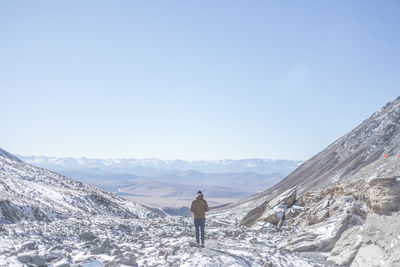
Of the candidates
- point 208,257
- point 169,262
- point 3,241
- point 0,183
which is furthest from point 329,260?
point 0,183

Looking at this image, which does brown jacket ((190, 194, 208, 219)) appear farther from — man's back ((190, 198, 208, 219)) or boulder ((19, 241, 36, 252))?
boulder ((19, 241, 36, 252))

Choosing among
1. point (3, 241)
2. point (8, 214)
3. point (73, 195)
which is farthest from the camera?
point (73, 195)

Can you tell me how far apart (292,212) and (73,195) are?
33962mm

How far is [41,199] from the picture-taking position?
3962cm

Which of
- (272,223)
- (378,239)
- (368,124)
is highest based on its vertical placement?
(368,124)

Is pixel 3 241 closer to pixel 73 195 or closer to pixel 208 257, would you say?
pixel 208 257

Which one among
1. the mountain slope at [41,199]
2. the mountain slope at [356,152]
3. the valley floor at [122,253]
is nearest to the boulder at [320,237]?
the valley floor at [122,253]

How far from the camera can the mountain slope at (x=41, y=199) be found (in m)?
29.7

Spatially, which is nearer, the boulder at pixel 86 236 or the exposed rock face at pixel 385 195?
the exposed rock face at pixel 385 195

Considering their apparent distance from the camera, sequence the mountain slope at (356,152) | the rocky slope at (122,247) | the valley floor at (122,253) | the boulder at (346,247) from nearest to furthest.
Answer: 1. the valley floor at (122,253)
2. the rocky slope at (122,247)
3. the boulder at (346,247)
4. the mountain slope at (356,152)

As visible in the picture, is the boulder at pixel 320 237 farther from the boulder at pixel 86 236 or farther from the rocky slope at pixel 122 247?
the boulder at pixel 86 236

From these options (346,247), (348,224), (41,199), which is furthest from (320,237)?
(41,199)

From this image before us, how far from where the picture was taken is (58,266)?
12.7 m

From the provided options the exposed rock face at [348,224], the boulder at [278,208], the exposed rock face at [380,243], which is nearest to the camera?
the exposed rock face at [380,243]
